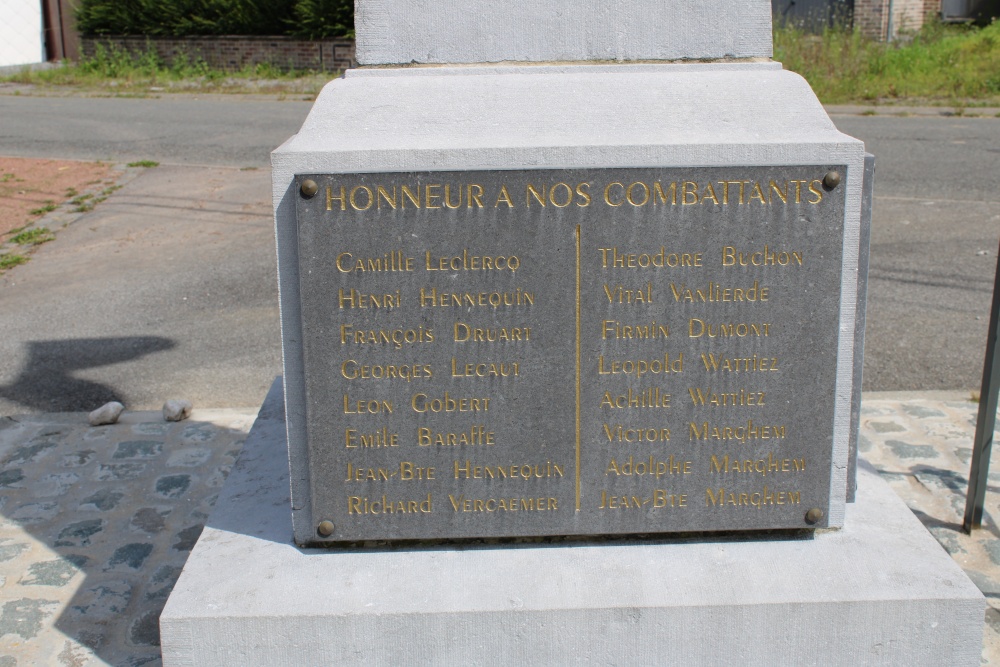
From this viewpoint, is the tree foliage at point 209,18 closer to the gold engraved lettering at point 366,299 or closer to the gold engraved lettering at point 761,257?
the gold engraved lettering at point 366,299

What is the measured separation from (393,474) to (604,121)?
1140 mm

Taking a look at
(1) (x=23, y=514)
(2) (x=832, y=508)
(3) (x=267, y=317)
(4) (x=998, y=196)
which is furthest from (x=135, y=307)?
(4) (x=998, y=196)

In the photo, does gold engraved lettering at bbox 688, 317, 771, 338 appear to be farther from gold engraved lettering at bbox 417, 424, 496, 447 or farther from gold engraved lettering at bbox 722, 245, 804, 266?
gold engraved lettering at bbox 417, 424, 496, 447

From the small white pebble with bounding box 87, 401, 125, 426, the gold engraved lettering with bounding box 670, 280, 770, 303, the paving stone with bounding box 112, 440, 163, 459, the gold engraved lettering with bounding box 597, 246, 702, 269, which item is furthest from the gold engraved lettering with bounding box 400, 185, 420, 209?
the small white pebble with bounding box 87, 401, 125, 426

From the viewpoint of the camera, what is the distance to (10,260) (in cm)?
844

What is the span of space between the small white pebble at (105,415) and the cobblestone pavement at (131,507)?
42mm

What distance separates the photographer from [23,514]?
4273 mm

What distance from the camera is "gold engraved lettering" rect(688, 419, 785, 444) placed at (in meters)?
3.02

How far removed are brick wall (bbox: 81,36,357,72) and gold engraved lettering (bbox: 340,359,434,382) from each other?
18.5 metres

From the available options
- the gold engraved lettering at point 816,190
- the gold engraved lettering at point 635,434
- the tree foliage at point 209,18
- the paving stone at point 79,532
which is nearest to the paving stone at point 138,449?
the paving stone at point 79,532

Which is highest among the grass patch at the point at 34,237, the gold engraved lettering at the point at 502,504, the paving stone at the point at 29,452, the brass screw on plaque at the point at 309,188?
the brass screw on plaque at the point at 309,188

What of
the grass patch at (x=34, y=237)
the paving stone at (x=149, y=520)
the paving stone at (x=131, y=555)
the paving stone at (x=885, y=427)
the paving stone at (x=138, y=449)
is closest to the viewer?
the paving stone at (x=131, y=555)

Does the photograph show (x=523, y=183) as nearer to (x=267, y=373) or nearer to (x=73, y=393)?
(x=267, y=373)

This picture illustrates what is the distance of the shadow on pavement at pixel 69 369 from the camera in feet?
18.6
